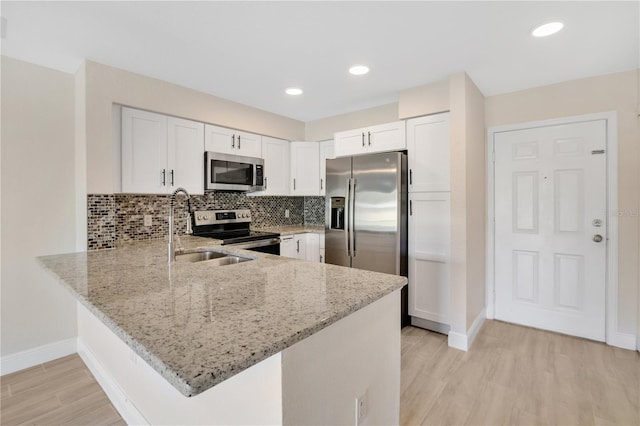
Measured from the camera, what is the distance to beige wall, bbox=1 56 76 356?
2.37m

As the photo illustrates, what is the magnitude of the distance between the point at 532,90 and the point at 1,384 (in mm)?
5075

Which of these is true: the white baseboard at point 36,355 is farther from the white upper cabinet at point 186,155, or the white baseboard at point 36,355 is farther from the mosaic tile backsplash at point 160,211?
the white upper cabinet at point 186,155

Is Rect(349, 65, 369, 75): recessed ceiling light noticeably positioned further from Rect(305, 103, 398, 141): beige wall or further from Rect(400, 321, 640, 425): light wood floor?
Rect(400, 321, 640, 425): light wood floor

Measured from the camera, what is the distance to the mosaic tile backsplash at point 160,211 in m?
2.49

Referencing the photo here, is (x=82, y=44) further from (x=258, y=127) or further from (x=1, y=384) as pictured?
(x=1, y=384)

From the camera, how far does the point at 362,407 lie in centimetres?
124

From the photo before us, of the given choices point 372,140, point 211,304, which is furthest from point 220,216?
point 211,304

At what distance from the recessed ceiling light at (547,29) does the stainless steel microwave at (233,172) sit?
2.78 metres

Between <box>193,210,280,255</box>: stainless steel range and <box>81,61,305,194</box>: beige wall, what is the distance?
0.98m

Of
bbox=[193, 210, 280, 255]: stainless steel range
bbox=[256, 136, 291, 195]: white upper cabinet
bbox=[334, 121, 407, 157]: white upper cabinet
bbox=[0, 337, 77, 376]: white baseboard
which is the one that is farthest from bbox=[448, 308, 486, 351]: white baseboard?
bbox=[0, 337, 77, 376]: white baseboard

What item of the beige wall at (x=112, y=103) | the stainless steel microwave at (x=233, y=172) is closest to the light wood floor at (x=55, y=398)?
the beige wall at (x=112, y=103)

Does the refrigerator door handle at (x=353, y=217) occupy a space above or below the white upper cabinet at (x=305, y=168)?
below

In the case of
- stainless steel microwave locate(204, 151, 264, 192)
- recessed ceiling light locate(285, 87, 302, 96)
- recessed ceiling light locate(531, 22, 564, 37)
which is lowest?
stainless steel microwave locate(204, 151, 264, 192)

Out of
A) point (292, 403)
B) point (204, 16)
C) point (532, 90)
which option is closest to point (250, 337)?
point (292, 403)
